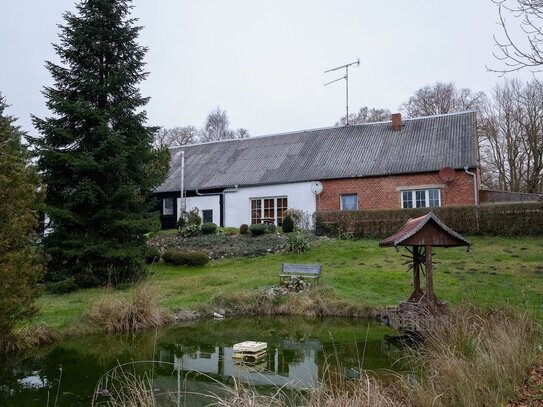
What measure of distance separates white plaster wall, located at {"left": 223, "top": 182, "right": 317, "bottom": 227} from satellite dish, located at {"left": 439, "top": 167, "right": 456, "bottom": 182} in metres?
6.46

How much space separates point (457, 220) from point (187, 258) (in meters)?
11.2

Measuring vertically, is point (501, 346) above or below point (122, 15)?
below

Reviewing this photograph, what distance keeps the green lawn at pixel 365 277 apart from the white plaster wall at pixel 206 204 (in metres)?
7.82

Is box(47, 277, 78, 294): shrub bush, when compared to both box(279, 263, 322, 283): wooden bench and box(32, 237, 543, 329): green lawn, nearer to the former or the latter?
box(32, 237, 543, 329): green lawn

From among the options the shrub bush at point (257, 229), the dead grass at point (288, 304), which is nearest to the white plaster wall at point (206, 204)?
the shrub bush at point (257, 229)

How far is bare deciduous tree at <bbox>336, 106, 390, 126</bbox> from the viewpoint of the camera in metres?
42.6

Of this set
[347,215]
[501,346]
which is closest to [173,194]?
[347,215]

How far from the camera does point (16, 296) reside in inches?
296

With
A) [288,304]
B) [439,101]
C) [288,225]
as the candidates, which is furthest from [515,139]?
[288,304]

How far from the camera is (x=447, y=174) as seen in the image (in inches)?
831

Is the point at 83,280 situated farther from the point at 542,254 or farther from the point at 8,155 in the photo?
the point at 542,254

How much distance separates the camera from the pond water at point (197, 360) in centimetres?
654

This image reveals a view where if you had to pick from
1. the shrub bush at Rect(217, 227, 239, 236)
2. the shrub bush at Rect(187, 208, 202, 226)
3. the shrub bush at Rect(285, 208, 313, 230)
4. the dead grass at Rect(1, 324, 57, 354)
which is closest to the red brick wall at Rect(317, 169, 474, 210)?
the shrub bush at Rect(285, 208, 313, 230)

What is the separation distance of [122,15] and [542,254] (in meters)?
16.7
